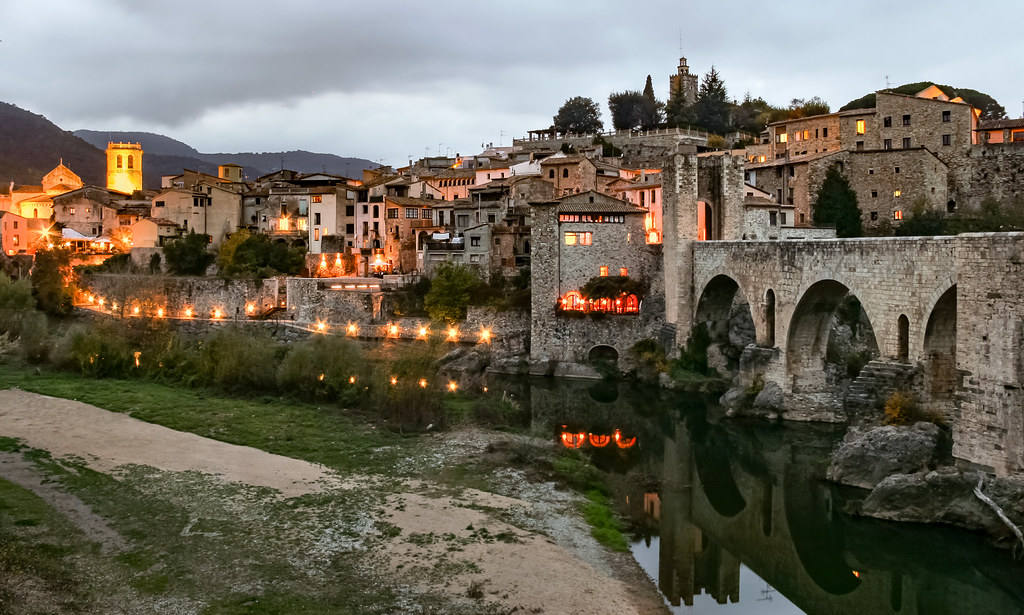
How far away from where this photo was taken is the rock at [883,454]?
Result: 17719 mm

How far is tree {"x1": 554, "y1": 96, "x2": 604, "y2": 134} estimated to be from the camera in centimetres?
7194

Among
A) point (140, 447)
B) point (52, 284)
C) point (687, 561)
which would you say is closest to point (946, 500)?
point (687, 561)

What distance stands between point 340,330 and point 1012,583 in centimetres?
3004

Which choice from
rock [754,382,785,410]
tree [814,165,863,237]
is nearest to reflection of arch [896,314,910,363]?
rock [754,382,785,410]

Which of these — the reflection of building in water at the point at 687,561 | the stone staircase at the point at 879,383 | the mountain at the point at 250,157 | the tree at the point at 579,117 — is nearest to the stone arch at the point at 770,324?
the stone staircase at the point at 879,383

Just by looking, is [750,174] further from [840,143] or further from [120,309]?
[120,309]

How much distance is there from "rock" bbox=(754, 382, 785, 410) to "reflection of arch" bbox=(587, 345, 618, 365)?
29.5 feet

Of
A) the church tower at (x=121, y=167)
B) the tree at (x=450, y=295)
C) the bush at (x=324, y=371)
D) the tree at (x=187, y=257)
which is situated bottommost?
the bush at (x=324, y=371)

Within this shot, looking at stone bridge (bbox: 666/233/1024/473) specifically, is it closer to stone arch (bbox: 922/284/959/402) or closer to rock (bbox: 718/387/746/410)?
stone arch (bbox: 922/284/959/402)

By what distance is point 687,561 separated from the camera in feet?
52.1

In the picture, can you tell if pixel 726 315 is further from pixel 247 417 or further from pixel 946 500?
pixel 247 417

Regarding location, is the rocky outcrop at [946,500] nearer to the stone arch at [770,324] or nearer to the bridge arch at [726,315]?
the stone arch at [770,324]

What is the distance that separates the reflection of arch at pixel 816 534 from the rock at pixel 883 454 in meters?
0.72

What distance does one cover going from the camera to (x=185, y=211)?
5019 cm
